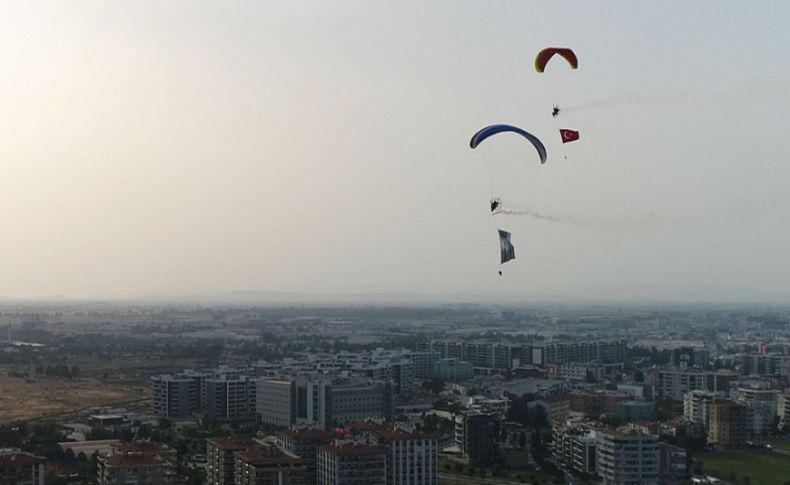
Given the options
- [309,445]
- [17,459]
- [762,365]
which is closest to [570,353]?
[762,365]

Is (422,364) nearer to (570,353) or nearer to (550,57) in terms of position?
(570,353)

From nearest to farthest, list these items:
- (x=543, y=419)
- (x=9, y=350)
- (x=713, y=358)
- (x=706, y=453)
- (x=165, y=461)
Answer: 1. (x=165, y=461)
2. (x=706, y=453)
3. (x=543, y=419)
4. (x=713, y=358)
5. (x=9, y=350)

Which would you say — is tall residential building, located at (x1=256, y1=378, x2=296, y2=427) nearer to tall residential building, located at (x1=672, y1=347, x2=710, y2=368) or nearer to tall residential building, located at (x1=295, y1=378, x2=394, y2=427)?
tall residential building, located at (x1=295, y1=378, x2=394, y2=427)

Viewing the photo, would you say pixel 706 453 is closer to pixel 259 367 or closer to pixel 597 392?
pixel 597 392


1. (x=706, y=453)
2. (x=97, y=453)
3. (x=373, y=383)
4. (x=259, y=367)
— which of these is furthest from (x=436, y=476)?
(x=259, y=367)

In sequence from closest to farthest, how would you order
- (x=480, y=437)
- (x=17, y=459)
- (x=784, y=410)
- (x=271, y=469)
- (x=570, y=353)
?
(x=271, y=469) < (x=17, y=459) < (x=480, y=437) < (x=784, y=410) < (x=570, y=353)

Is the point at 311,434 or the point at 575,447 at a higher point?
the point at 311,434
